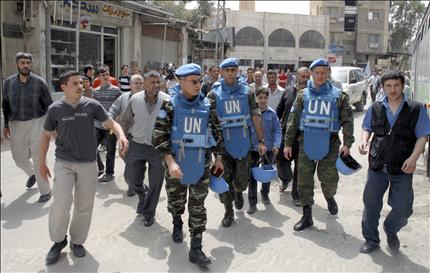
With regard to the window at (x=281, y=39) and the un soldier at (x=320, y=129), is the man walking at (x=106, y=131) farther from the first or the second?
the window at (x=281, y=39)

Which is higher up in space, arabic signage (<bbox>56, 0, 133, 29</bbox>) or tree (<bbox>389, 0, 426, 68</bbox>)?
tree (<bbox>389, 0, 426, 68</bbox>)

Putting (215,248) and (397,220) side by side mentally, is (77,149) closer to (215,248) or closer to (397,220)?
(215,248)

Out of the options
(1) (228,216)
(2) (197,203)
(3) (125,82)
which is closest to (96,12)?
(3) (125,82)

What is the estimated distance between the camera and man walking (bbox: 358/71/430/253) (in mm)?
4215

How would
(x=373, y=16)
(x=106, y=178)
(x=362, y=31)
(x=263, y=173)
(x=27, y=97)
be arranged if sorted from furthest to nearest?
(x=373, y=16) → (x=362, y=31) → (x=106, y=178) → (x=27, y=97) → (x=263, y=173)

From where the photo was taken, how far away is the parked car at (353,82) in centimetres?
1747

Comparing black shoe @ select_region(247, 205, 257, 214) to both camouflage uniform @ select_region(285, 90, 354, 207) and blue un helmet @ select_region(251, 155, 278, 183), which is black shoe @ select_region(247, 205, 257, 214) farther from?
camouflage uniform @ select_region(285, 90, 354, 207)

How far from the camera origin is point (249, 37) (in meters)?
59.0

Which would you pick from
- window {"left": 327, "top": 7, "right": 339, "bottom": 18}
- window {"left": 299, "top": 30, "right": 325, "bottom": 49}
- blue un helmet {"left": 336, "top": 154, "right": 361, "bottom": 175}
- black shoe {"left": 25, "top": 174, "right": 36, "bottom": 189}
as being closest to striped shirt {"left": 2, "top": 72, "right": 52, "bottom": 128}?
black shoe {"left": 25, "top": 174, "right": 36, "bottom": 189}

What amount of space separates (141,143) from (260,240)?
1.70 m

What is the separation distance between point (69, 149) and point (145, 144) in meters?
1.30

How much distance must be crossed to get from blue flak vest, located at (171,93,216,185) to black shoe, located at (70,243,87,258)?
118 centimetres

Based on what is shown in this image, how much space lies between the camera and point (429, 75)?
761 centimetres

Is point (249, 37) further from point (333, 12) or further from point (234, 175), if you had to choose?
point (234, 175)
